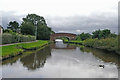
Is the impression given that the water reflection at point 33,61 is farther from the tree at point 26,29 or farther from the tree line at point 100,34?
the tree at point 26,29

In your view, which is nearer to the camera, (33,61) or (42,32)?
(33,61)

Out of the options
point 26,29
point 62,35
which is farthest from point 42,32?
point 62,35

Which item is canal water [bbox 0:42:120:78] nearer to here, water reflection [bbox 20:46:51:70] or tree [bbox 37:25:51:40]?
water reflection [bbox 20:46:51:70]

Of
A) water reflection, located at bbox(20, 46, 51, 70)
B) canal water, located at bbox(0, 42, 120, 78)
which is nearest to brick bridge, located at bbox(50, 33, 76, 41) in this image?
water reflection, located at bbox(20, 46, 51, 70)

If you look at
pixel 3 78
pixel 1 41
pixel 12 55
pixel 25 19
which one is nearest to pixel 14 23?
pixel 25 19

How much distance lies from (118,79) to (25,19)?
7125cm

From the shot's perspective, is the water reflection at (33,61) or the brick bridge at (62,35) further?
the brick bridge at (62,35)

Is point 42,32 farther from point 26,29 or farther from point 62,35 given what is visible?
point 62,35

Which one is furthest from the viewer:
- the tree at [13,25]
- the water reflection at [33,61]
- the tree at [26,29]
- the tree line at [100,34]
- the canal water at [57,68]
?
the tree at [13,25]

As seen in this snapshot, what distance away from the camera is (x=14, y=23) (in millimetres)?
86562

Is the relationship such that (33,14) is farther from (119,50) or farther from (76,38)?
(119,50)

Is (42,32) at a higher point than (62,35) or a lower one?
higher

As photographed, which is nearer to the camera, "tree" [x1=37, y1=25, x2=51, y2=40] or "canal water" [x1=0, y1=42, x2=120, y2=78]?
"canal water" [x1=0, y1=42, x2=120, y2=78]

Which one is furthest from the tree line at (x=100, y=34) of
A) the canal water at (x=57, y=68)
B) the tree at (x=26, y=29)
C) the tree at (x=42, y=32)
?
the canal water at (x=57, y=68)
